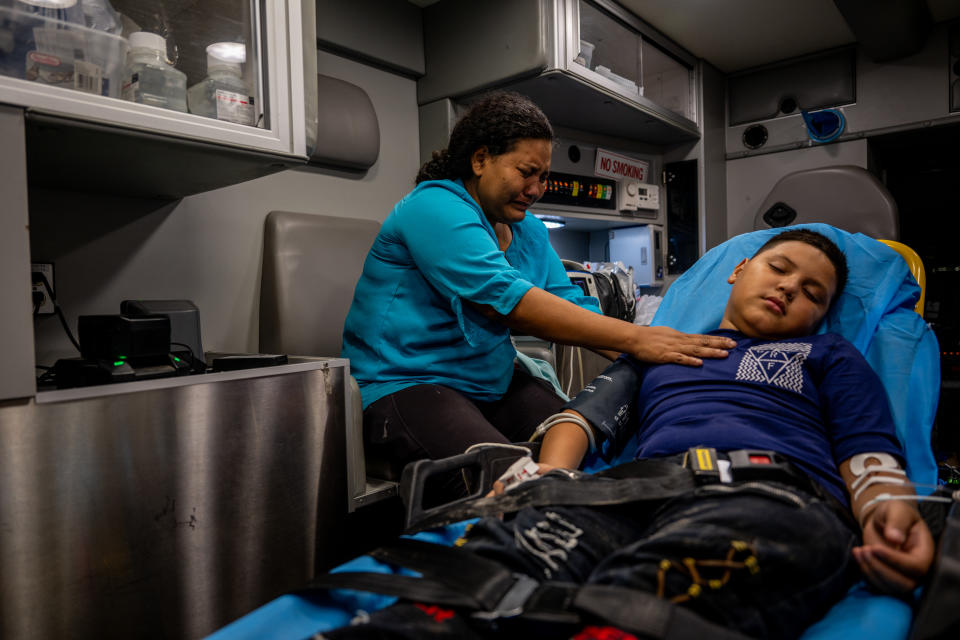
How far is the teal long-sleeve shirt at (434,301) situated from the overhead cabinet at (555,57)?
3.37 feet

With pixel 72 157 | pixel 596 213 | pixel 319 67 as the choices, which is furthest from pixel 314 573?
pixel 596 213

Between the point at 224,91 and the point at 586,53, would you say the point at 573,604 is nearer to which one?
the point at 224,91

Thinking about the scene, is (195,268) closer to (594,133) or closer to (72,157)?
→ (72,157)

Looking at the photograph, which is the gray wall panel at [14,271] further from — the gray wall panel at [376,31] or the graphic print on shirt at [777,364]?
the gray wall panel at [376,31]

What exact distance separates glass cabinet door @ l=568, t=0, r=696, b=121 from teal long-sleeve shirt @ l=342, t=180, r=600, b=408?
48.9 inches

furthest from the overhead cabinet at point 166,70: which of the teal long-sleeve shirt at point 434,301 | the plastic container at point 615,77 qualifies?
the plastic container at point 615,77

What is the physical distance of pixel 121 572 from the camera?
0.96 m

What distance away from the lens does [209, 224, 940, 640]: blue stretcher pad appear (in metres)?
0.68

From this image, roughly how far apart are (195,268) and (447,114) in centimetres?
123

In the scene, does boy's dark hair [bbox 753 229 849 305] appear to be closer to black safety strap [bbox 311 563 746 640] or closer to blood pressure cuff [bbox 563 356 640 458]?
blood pressure cuff [bbox 563 356 640 458]

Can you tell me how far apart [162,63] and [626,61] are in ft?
7.70

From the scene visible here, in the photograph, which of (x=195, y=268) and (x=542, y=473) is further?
(x=195, y=268)

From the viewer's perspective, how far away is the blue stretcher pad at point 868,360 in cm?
68

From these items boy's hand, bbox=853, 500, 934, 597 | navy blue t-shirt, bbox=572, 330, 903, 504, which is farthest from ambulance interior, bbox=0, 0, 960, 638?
boy's hand, bbox=853, 500, 934, 597
